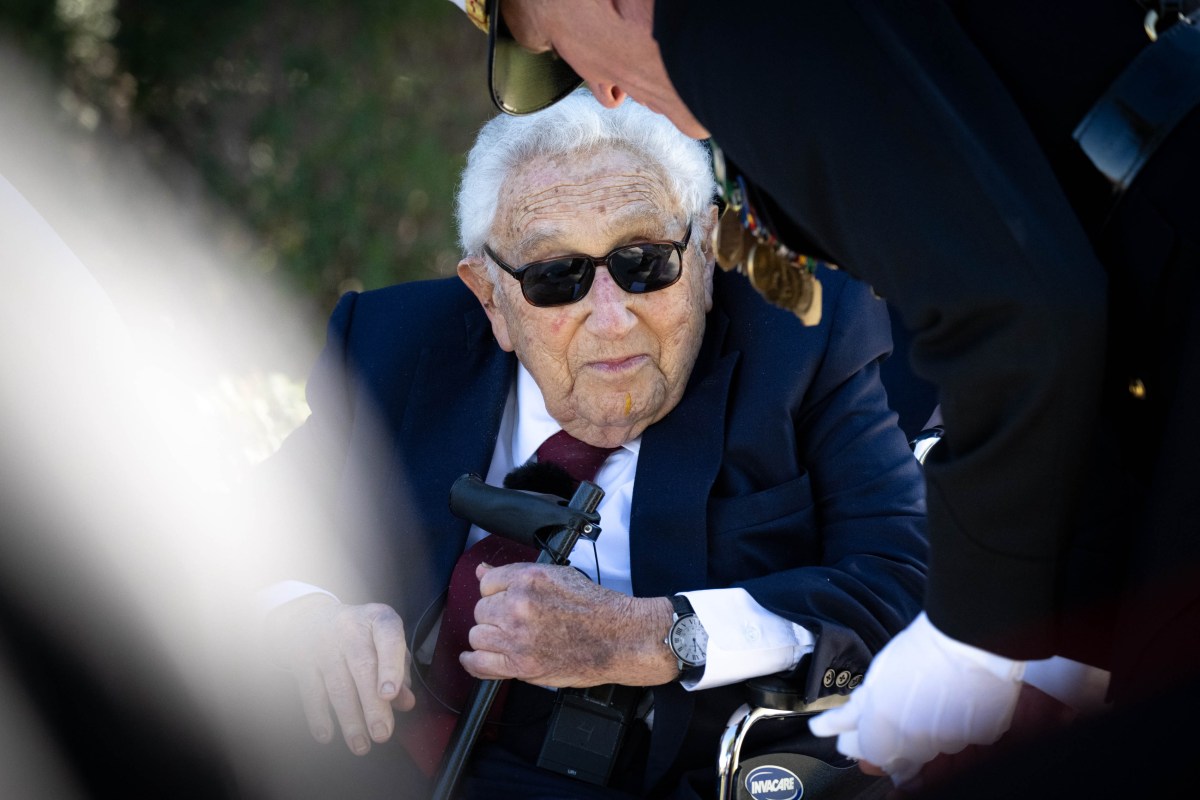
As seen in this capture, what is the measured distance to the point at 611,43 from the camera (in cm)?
152

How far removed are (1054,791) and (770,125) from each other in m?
0.65

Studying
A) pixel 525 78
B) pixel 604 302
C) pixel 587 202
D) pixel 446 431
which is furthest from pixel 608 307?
pixel 525 78

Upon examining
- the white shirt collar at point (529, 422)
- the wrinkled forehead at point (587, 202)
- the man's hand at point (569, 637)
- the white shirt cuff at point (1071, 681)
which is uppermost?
the wrinkled forehead at point (587, 202)

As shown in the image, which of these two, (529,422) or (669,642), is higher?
(529,422)

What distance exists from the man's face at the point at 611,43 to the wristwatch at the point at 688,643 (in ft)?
3.28

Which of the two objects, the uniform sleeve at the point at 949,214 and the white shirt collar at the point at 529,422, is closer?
the uniform sleeve at the point at 949,214

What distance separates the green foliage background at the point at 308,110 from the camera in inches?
→ 223

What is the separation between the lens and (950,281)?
1159 millimetres

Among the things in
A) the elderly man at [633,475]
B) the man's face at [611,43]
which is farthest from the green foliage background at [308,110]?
the man's face at [611,43]

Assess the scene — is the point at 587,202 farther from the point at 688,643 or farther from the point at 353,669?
the point at 353,669

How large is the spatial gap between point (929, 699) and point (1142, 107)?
26.2 inches

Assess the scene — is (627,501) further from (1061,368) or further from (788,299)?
(1061,368)

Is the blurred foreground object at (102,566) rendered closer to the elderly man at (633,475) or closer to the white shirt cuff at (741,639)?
the elderly man at (633,475)

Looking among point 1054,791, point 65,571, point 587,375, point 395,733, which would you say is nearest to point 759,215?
point 1054,791
